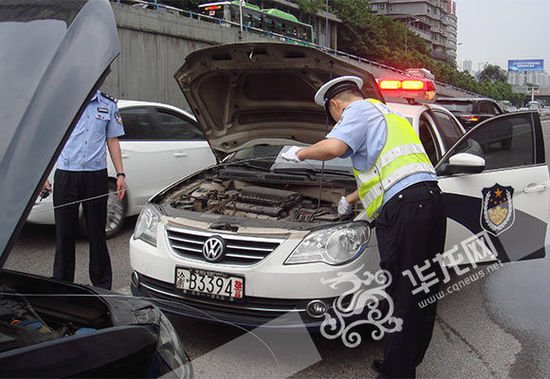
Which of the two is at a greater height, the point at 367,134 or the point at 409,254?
the point at 367,134

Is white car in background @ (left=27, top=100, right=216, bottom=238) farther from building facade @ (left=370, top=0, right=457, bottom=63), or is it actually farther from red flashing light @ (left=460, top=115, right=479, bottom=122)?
building facade @ (left=370, top=0, right=457, bottom=63)

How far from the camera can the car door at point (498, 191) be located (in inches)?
146

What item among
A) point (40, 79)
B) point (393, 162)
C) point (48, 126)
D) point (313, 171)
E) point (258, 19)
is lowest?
point (313, 171)

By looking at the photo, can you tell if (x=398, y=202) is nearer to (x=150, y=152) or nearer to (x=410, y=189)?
(x=410, y=189)

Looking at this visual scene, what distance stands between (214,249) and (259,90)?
5.80 feet

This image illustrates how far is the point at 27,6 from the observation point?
134 centimetres

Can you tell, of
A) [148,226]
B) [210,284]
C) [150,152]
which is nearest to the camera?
[210,284]

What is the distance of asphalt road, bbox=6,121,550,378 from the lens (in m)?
2.94

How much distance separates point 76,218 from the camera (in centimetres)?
374

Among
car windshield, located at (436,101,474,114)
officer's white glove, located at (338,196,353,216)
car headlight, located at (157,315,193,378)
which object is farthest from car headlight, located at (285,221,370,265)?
car windshield, located at (436,101,474,114)

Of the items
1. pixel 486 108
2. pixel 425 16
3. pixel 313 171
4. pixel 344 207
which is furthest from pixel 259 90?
pixel 425 16

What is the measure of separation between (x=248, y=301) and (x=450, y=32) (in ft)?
466

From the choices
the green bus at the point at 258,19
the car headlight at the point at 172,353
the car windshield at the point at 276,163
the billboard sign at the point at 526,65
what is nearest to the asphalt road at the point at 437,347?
the car headlight at the point at 172,353

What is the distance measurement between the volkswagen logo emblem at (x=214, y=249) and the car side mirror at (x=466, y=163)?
1.77 metres
